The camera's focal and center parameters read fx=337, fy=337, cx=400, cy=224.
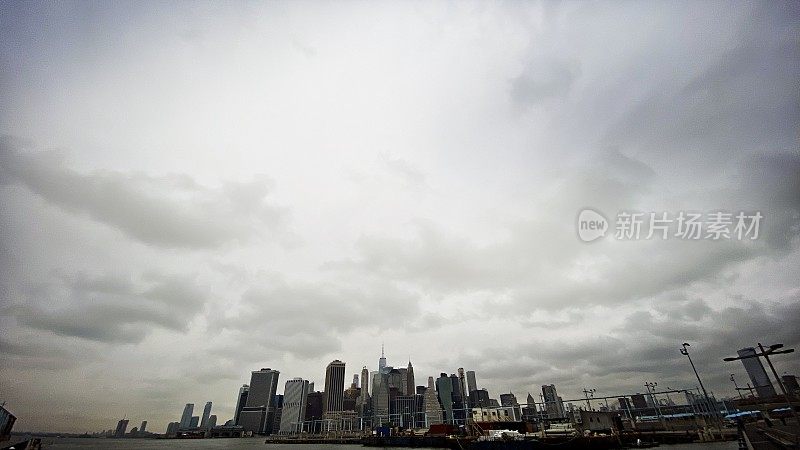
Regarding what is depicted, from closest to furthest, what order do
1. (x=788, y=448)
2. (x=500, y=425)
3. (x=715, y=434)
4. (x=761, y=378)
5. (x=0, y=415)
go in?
(x=788, y=448) → (x=0, y=415) → (x=715, y=434) → (x=500, y=425) → (x=761, y=378)

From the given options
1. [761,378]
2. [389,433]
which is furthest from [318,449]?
[761,378]

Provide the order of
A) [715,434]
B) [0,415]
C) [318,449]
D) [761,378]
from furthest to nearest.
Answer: [318,449] < [761,378] < [715,434] < [0,415]

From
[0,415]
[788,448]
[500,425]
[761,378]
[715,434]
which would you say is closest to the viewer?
[788,448]

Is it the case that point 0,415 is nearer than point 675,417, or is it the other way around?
point 0,415

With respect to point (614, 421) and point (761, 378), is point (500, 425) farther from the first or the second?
point (761, 378)

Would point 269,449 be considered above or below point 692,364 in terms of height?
below

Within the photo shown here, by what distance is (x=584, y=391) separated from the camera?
438ft

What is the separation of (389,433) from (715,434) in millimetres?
108237

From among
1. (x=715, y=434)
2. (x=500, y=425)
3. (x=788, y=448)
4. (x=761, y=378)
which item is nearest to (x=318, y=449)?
(x=500, y=425)

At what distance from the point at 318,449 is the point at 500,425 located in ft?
269

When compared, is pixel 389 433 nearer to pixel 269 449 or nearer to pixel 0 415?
pixel 269 449

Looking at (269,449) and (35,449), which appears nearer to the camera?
(35,449)

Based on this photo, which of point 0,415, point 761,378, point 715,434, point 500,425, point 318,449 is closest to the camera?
point 0,415

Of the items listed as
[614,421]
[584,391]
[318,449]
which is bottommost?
[318,449]
